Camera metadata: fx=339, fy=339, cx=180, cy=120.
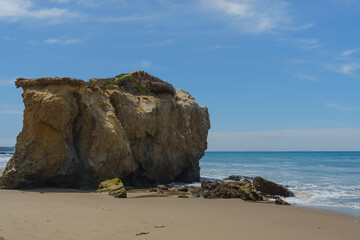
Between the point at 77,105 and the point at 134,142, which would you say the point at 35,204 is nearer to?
the point at 77,105

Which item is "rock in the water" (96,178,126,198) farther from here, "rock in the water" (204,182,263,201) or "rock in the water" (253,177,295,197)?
"rock in the water" (253,177,295,197)

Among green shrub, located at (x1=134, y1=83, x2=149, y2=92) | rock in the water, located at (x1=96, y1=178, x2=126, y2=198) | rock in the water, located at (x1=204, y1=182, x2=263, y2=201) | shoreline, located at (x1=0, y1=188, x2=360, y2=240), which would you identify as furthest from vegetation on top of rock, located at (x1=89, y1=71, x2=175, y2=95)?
shoreline, located at (x1=0, y1=188, x2=360, y2=240)

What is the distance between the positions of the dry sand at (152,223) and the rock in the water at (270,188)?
680cm

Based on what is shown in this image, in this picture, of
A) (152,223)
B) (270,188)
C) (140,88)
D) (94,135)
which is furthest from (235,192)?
(140,88)

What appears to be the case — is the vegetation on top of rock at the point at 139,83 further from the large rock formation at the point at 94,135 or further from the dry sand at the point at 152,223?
the dry sand at the point at 152,223

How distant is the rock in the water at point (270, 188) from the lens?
18438mm

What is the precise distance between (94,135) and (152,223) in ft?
33.0

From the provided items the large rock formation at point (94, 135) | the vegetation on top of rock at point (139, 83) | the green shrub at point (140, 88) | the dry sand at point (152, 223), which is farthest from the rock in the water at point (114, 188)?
the green shrub at point (140, 88)

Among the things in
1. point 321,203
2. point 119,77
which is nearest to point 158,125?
point 119,77

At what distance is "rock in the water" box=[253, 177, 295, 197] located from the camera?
18438 millimetres

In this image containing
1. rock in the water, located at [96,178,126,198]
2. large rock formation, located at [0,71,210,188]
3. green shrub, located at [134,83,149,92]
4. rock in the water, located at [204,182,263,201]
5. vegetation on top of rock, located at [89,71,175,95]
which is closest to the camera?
rock in the water, located at [96,178,126,198]

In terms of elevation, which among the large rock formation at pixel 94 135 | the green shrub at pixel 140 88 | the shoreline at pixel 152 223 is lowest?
the shoreline at pixel 152 223

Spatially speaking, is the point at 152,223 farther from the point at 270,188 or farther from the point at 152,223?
the point at 270,188

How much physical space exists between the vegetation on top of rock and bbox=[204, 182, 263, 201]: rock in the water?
9934 mm
